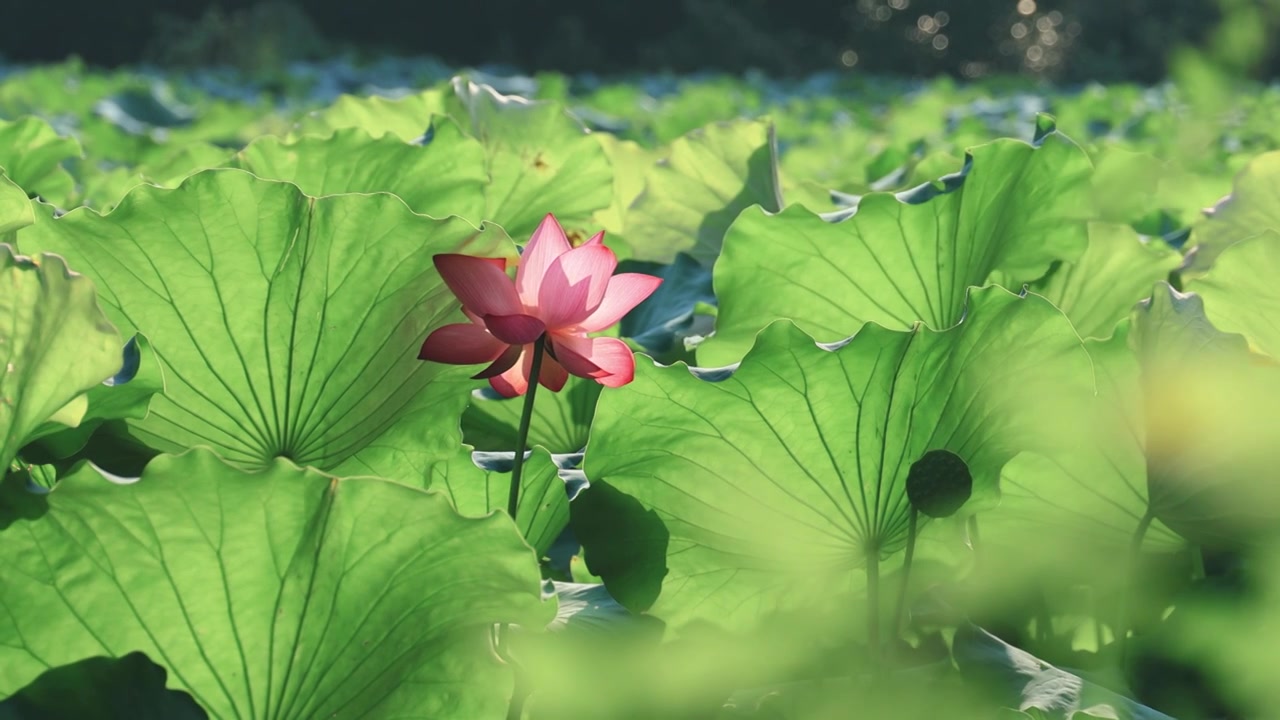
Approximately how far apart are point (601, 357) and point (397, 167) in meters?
0.38

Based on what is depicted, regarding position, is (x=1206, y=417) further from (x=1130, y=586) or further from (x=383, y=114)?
(x=383, y=114)

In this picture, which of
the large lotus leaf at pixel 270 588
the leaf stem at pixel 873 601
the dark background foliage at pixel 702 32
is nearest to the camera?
the large lotus leaf at pixel 270 588

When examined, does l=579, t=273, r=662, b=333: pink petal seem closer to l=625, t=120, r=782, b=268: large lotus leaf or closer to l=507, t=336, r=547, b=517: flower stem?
l=507, t=336, r=547, b=517: flower stem

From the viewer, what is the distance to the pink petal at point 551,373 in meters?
0.67

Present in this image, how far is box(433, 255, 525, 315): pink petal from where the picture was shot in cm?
61

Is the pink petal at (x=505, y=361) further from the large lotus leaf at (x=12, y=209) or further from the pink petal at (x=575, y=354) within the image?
the large lotus leaf at (x=12, y=209)

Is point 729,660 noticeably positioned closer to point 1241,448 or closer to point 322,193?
point 1241,448

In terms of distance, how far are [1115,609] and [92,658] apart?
560mm

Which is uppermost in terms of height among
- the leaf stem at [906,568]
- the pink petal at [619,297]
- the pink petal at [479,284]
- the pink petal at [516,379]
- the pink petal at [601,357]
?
the pink petal at [479,284]

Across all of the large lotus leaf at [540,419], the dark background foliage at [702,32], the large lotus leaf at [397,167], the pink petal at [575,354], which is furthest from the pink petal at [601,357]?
the dark background foliage at [702,32]

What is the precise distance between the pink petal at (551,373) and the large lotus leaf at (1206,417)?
1.02ft

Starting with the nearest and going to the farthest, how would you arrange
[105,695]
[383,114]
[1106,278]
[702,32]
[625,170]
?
[105,695] < [1106,278] < [383,114] < [625,170] < [702,32]

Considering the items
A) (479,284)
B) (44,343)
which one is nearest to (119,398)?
(44,343)

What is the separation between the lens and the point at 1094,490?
73 cm
